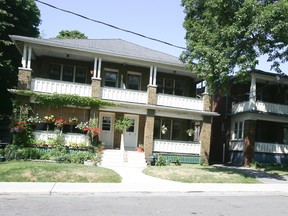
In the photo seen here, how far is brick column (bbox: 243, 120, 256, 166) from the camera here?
23.8 metres

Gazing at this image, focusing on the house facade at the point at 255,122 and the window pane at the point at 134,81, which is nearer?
the window pane at the point at 134,81

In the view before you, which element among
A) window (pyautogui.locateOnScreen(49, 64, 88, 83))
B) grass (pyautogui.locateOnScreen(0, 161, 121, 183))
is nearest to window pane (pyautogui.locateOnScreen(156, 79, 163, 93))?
window (pyautogui.locateOnScreen(49, 64, 88, 83))

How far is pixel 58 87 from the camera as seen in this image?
20156 millimetres

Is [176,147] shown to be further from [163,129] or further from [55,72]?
[55,72]

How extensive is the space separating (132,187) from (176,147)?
1050cm

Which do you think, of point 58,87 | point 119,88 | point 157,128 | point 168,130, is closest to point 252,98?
point 168,130

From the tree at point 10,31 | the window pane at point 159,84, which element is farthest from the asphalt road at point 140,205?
the tree at point 10,31

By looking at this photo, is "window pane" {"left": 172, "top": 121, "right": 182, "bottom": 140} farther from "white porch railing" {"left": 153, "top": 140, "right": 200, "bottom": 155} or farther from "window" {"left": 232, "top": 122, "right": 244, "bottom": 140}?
"window" {"left": 232, "top": 122, "right": 244, "bottom": 140}

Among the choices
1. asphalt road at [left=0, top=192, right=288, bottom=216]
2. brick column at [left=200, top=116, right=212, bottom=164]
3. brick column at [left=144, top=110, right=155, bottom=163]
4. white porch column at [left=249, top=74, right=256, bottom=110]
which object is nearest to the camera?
asphalt road at [left=0, top=192, right=288, bottom=216]

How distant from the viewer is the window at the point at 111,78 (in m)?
23.4

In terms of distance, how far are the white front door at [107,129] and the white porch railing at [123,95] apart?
2.50m

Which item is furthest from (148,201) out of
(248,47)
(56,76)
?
(56,76)

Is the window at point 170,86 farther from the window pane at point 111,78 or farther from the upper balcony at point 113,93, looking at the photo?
the window pane at point 111,78

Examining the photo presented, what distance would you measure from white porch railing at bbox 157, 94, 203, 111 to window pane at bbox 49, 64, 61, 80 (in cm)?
715
